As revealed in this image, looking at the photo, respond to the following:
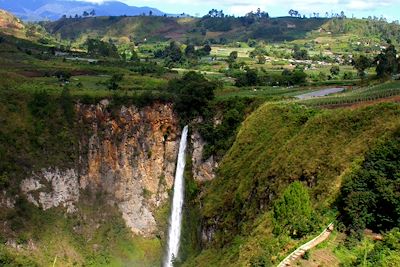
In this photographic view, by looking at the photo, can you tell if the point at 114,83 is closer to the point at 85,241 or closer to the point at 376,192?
the point at 85,241

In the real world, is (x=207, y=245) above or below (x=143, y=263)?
above

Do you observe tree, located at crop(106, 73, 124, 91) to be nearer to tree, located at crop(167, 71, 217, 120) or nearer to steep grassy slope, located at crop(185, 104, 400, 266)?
tree, located at crop(167, 71, 217, 120)

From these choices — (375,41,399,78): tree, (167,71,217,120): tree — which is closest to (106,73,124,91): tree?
(167,71,217,120): tree

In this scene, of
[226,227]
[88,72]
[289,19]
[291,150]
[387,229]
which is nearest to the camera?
[387,229]

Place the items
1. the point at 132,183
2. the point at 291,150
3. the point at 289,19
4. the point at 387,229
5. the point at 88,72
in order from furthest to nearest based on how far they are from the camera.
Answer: the point at 289,19 → the point at 88,72 → the point at 132,183 → the point at 291,150 → the point at 387,229

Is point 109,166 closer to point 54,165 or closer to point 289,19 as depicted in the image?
point 54,165

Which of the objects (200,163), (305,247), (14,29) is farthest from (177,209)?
(14,29)

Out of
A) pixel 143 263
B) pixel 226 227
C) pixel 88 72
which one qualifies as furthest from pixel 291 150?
pixel 88 72

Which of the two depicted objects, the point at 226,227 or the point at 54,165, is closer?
the point at 226,227
